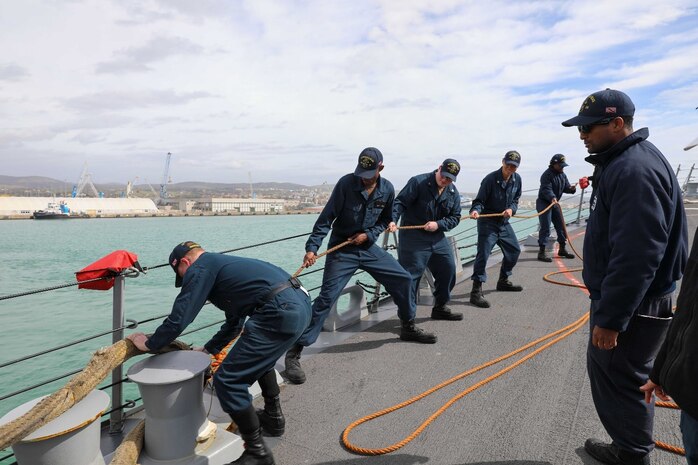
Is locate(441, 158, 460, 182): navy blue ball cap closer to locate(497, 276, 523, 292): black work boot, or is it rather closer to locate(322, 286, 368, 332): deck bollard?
locate(322, 286, 368, 332): deck bollard

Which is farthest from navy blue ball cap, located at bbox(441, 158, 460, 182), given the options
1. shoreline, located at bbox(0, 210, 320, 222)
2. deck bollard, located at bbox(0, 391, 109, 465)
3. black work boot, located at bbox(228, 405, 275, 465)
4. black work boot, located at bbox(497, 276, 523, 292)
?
Result: shoreline, located at bbox(0, 210, 320, 222)

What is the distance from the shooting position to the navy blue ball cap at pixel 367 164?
383 centimetres

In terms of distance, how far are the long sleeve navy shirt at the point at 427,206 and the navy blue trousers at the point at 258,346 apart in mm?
2329

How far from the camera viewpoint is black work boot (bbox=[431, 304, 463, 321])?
4926 mm

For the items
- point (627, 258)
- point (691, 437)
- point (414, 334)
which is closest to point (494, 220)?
point (414, 334)

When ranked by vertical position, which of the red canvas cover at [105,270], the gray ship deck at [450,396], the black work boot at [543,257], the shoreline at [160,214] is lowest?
the shoreline at [160,214]

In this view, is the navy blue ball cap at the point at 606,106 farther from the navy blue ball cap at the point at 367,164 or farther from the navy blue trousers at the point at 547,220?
the navy blue trousers at the point at 547,220

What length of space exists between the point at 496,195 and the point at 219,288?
4.14 m

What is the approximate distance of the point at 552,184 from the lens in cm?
790

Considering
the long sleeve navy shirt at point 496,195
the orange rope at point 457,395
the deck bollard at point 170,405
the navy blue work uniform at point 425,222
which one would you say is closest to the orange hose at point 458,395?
the orange rope at point 457,395

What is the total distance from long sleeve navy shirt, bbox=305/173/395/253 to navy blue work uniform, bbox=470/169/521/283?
6.59ft

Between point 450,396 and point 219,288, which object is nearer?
point 219,288

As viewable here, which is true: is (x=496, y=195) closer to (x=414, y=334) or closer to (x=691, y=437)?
(x=414, y=334)

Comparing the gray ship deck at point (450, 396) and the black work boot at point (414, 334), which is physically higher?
the black work boot at point (414, 334)
